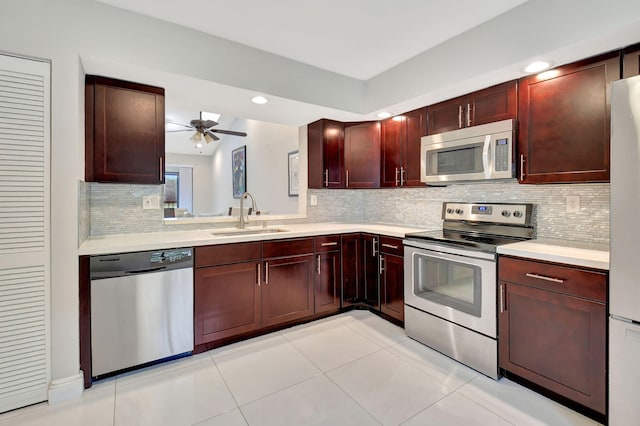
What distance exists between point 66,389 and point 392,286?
239cm

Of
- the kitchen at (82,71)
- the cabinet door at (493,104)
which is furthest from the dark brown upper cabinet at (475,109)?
the kitchen at (82,71)

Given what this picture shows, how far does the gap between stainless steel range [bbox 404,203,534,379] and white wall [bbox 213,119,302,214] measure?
9.03ft

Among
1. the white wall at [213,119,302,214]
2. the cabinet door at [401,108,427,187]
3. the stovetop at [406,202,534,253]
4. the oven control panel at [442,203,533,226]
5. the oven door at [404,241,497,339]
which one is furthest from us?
the white wall at [213,119,302,214]

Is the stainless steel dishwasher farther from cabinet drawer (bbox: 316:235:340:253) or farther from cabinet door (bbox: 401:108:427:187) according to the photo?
cabinet door (bbox: 401:108:427:187)

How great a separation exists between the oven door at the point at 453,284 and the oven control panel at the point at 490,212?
599 millimetres

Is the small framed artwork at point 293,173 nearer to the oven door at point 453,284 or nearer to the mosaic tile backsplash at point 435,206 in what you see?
the mosaic tile backsplash at point 435,206

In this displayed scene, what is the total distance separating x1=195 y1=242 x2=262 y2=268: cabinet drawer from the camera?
7.39 ft

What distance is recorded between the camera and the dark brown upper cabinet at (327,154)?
3.32m

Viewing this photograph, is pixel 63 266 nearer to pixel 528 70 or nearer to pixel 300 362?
pixel 300 362

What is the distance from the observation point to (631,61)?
1648mm

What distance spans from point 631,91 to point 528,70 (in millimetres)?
756

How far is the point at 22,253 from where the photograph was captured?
1.68 meters

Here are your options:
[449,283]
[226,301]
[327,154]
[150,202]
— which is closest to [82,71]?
[150,202]

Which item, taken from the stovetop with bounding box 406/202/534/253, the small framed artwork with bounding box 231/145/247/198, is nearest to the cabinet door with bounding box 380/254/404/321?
the stovetop with bounding box 406/202/534/253
